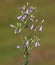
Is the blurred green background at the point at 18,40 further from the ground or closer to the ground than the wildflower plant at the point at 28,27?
further from the ground

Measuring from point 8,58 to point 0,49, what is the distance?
1.33ft

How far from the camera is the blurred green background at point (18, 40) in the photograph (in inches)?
262

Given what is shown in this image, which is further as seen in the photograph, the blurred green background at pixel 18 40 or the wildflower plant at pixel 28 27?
the blurred green background at pixel 18 40

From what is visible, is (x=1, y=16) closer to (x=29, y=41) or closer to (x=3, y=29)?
(x=3, y=29)

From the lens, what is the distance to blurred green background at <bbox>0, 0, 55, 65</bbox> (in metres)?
6.66

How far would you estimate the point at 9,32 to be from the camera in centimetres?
768

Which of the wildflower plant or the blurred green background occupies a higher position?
the blurred green background

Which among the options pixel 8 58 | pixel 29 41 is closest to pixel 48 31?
pixel 8 58

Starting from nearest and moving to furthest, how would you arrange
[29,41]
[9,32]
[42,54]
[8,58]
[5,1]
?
[29,41] → [8,58] → [42,54] → [9,32] → [5,1]

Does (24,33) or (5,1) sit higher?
(5,1)

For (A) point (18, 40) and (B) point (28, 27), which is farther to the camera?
(A) point (18, 40)

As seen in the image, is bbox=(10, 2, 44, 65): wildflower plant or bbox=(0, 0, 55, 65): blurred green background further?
bbox=(0, 0, 55, 65): blurred green background

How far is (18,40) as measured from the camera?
23.6 feet

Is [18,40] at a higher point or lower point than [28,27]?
higher
